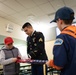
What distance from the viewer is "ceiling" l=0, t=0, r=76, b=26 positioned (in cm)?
474

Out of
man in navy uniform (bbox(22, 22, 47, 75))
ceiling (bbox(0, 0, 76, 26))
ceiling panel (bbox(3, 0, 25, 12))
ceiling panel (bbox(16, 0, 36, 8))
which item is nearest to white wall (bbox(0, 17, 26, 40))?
ceiling (bbox(0, 0, 76, 26))

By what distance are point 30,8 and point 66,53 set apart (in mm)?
4214

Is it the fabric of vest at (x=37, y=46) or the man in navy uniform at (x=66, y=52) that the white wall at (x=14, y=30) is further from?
the man in navy uniform at (x=66, y=52)

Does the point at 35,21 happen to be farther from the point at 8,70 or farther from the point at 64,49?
the point at 64,49

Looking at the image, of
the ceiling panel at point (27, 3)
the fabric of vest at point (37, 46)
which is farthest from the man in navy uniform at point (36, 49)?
the ceiling panel at point (27, 3)

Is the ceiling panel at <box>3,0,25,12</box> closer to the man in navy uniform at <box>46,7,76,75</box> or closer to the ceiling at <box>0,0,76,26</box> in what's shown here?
the ceiling at <box>0,0,76,26</box>

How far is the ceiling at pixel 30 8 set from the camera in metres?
4.74

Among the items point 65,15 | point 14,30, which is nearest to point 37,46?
point 65,15

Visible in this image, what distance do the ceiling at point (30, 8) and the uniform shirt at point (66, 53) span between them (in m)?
3.64

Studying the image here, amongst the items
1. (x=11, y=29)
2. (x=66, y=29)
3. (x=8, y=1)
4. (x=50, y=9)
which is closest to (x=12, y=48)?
(x=66, y=29)

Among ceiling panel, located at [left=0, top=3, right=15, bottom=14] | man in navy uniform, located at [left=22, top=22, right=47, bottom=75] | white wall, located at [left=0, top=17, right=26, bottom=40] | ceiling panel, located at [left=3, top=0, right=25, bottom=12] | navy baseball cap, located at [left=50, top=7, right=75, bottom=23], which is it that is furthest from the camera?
white wall, located at [left=0, top=17, right=26, bottom=40]

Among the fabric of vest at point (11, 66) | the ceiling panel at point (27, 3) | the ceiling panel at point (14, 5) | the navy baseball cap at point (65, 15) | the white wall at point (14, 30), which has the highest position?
the ceiling panel at point (27, 3)

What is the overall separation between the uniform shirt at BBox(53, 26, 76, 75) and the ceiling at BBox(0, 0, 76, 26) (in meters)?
3.64

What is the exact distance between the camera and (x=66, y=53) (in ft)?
4.15
